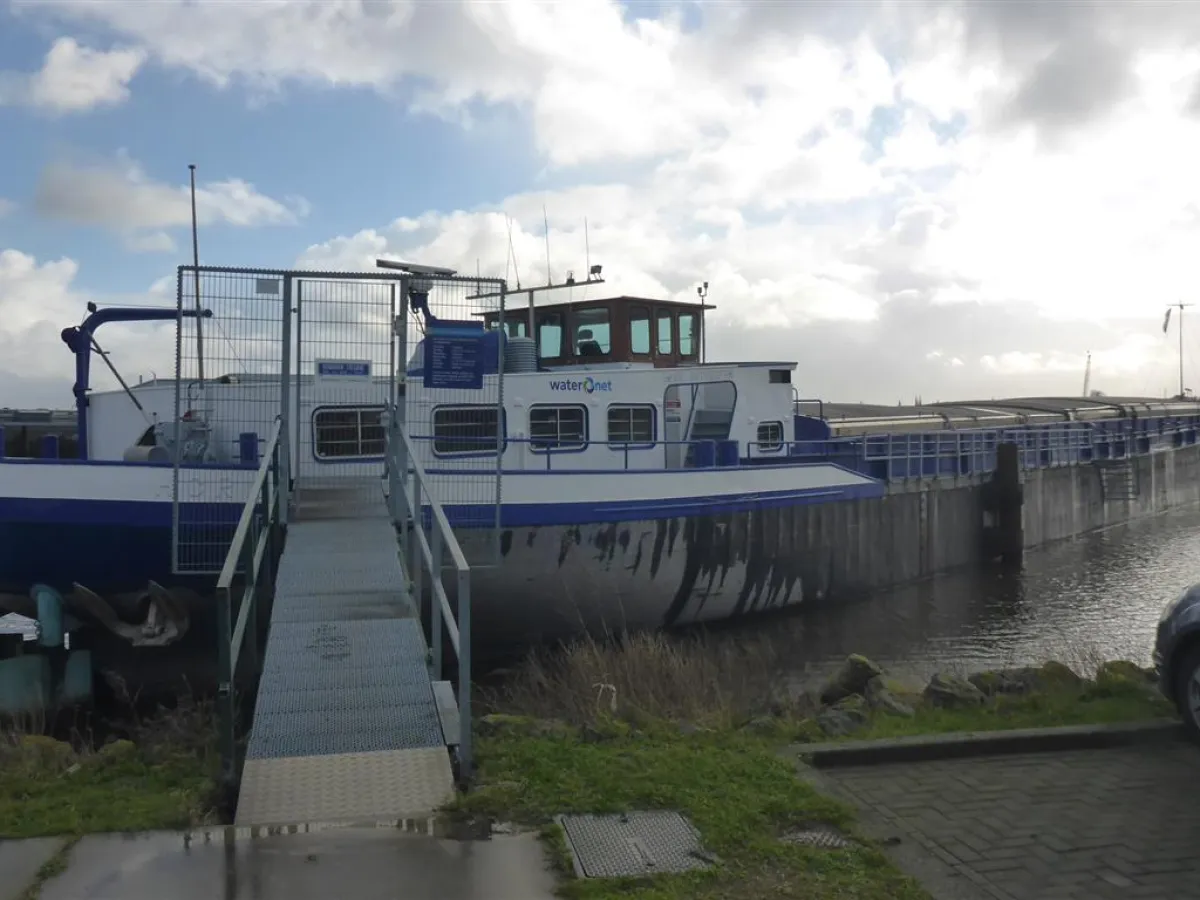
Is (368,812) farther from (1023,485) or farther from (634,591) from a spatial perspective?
(1023,485)

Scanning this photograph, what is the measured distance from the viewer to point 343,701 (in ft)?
19.4

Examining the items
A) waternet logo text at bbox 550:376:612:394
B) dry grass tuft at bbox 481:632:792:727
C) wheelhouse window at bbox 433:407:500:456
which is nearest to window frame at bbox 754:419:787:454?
waternet logo text at bbox 550:376:612:394

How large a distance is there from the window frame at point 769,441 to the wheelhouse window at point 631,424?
203 cm

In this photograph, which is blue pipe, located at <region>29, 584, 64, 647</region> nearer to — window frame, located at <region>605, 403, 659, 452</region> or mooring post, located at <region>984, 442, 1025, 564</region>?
window frame, located at <region>605, 403, 659, 452</region>

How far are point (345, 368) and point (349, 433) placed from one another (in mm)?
3212

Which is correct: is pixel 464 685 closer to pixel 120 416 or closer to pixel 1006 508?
pixel 120 416

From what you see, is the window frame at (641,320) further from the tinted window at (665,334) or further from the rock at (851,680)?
the rock at (851,680)

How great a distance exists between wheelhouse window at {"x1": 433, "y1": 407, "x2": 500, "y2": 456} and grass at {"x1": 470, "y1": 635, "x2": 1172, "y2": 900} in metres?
4.44

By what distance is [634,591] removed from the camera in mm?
13492

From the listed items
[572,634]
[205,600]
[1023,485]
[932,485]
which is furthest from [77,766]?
[1023,485]

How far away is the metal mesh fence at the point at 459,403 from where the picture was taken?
31.0ft

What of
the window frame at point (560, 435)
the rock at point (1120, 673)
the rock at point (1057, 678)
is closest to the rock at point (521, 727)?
the rock at point (1057, 678)

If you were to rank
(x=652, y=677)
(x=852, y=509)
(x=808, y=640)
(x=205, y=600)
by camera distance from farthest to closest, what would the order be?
(x=852, y=509)
(x=808, y=640)
(x=205, y=600)
(x=652, y=677)

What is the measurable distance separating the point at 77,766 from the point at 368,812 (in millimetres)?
2045
